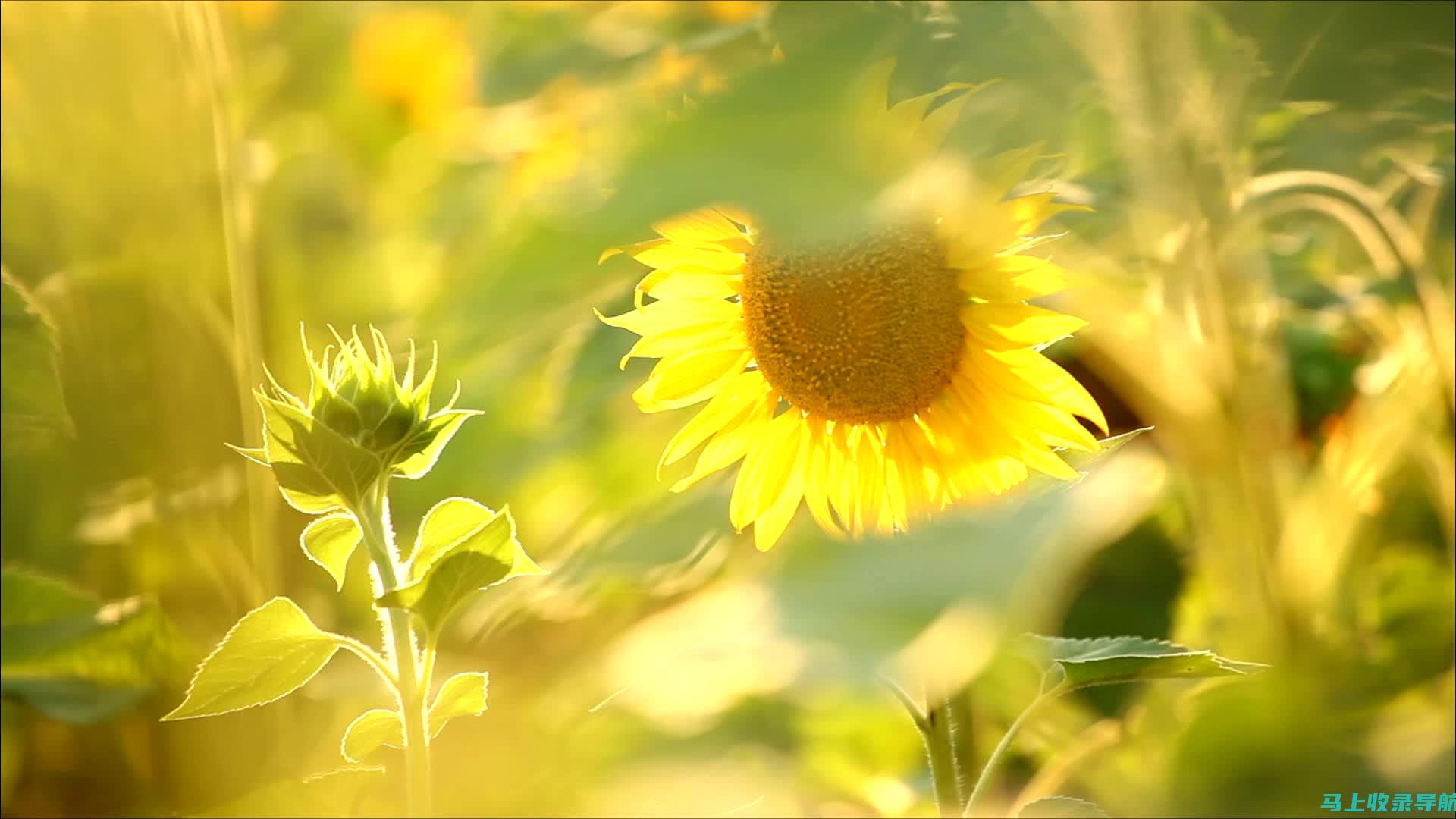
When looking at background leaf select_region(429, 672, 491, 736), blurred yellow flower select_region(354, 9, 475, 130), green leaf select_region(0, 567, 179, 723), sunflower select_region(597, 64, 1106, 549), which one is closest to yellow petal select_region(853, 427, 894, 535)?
sunflower select_region(597, 64, 1106, 549)

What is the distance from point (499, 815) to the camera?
0.29m

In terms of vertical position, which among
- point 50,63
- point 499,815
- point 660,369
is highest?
point 50,63

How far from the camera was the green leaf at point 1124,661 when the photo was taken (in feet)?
0.71

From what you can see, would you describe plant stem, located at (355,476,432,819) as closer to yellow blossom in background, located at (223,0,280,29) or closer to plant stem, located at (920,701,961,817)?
plant stem, located at (920,701,961,817)

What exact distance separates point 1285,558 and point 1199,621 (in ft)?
0.20

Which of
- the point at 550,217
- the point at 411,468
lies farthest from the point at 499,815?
the point at 550,217

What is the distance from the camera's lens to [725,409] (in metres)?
0.30

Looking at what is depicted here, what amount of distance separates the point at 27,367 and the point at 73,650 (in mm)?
116

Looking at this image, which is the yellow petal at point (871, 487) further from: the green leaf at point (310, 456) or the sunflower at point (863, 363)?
the green leaf at point (310, 456)

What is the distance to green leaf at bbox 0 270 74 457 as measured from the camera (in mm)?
278

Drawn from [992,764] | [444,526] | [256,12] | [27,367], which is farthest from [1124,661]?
[256,12]

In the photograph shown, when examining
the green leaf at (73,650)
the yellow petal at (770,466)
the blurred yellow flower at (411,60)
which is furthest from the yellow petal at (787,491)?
the blurred yellow flower at (411,60)

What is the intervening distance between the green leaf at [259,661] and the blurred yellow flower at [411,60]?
15.0 inches

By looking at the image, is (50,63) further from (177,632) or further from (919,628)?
(919,628)
